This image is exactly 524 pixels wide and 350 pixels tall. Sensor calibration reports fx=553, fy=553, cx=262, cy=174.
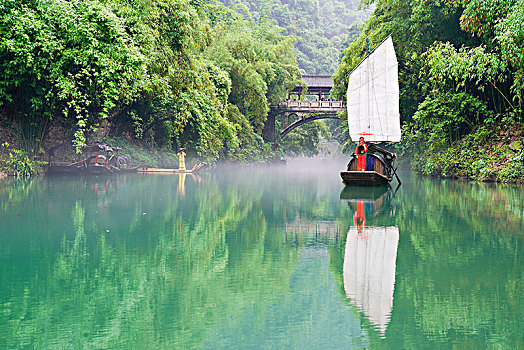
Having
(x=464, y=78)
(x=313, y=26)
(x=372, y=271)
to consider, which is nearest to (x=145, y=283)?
(x=372, y=271)

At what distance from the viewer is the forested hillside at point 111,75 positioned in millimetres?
13602

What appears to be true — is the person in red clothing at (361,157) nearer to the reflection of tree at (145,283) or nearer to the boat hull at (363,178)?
the boat hull at (363,178)

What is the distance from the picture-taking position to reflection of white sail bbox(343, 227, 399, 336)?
11.5 feet

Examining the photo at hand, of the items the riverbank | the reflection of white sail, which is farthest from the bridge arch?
the reflection of white sail

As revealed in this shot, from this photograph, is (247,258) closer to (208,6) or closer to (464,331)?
(464,331)

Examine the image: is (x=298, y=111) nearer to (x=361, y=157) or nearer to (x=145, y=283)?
(x=361, y=157)

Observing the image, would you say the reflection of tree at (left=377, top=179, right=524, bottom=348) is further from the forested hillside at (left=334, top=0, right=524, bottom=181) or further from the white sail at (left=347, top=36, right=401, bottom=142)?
the white sail at (left=347, top=36, right=401, bottom=142)

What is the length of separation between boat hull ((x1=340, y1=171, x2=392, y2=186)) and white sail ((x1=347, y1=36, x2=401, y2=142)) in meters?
3.31

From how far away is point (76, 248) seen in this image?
5.39 meters

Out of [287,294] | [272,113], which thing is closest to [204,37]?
[287,294]

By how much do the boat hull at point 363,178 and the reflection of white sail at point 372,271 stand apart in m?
7.08

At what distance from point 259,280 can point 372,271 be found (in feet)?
3.26

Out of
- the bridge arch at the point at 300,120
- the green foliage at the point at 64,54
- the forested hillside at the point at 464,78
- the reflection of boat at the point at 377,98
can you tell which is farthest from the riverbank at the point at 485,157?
the bridge arch at the point at 300,120

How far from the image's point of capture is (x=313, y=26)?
108375 millimetres
